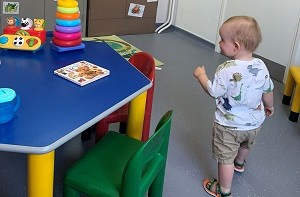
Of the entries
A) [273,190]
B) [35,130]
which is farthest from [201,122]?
[35,130]

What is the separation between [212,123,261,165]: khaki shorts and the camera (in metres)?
1.69

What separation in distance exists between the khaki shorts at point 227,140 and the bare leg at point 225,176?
0.02 metres

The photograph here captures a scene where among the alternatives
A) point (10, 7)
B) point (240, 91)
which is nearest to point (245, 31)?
point (240, 91)

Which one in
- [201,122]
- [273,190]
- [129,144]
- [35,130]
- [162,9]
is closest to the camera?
[35,130]

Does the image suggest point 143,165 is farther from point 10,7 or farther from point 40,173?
point 10,7

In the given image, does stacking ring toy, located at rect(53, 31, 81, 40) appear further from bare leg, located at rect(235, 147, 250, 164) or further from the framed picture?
the framed picture

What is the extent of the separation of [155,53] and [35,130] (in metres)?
2.45

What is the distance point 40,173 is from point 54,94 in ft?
0.87

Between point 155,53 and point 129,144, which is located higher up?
point 129,144

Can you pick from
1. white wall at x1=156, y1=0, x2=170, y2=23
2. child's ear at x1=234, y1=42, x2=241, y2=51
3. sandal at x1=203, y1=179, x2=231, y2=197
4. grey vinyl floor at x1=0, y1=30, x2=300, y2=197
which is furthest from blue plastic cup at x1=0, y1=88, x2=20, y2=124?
white wall at x1=156, y1=0, x2=170, y2=23

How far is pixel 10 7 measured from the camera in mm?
3312

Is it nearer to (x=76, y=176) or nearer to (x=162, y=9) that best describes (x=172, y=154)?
(x=76, y=176)

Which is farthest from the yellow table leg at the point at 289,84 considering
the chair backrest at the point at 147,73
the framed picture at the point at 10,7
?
the framed picture at the point at 10,7

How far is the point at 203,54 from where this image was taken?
359 cm
